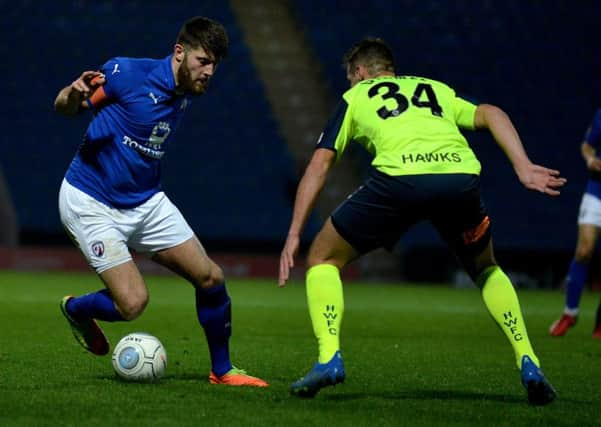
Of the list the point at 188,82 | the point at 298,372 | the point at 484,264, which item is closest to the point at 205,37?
the point at 188,82

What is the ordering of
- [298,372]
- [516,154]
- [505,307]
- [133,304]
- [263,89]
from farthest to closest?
[263,89], [298,372], [133,304], [505,307], [516,154]

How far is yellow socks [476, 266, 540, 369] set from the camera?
5289 mm

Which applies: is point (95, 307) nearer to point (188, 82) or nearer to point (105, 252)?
point (105, 252)

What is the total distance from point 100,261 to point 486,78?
49.4 ft

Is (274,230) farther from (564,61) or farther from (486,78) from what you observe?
(564,61)

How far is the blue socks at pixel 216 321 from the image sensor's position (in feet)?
19.3

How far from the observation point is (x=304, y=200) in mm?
5016

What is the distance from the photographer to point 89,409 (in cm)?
475

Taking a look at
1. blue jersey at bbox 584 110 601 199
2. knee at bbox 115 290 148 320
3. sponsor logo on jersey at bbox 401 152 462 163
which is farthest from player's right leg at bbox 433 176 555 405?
blue jersey at bbox 584 110 601 199

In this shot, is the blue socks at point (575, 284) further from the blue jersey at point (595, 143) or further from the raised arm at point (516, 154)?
the raised arm at point (516, 154)

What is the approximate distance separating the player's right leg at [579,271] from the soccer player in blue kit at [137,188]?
469 centimetres

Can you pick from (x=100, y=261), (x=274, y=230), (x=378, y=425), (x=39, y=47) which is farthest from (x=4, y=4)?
(x=378, y=425)

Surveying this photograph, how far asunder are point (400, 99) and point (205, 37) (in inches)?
41.7

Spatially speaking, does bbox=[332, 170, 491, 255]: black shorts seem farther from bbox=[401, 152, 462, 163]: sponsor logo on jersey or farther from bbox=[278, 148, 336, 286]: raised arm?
bbox=[278, 148, 336, 286]: raised arm
